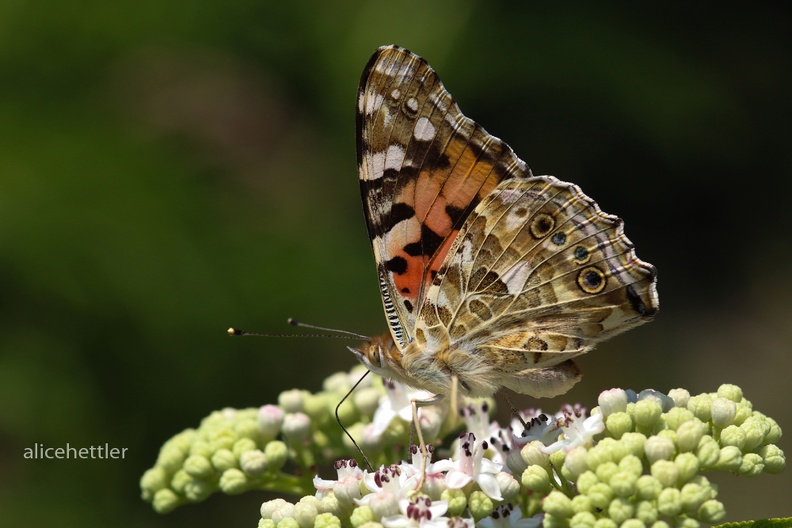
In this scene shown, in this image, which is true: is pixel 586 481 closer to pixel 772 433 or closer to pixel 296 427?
pixel 772 433

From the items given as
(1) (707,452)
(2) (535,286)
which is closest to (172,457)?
(2) (535,286)

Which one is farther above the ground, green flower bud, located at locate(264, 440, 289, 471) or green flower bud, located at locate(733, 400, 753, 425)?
green flower bud, located at locate(264, 440, 289, 471)

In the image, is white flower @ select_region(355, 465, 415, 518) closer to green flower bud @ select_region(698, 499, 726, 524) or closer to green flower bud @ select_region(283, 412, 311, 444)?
green flower bud @ select_region(283, 412, 311, 444)

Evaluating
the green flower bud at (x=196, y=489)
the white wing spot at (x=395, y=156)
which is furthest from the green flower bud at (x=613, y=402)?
the green flower bud at (x=196, y=489)

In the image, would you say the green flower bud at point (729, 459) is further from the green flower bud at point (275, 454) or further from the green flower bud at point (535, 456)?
the green flower bud at point (275, 454)

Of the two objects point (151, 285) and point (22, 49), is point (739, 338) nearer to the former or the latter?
point (151, 285)

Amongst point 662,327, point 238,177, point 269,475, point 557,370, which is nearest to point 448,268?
point 557,370

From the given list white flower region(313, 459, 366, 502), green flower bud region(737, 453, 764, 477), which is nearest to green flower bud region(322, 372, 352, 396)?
white flower region(313, 459, 366, 502)
